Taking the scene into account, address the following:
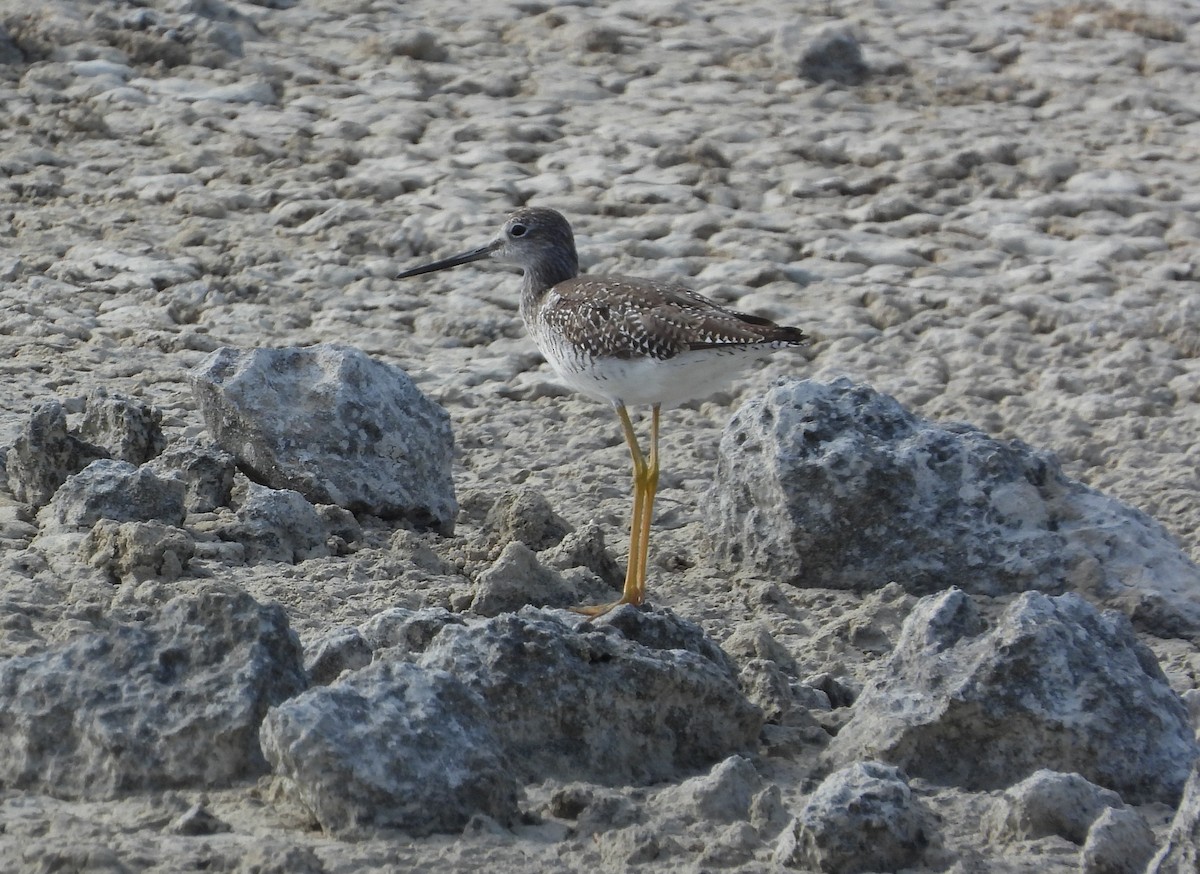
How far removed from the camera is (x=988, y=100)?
35.0 feet

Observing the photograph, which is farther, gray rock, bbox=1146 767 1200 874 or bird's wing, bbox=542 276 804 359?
bird's wing, bbox=542 276 804 359

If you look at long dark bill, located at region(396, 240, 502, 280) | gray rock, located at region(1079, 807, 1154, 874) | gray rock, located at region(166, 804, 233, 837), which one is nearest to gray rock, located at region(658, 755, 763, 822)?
gray rock, located at region(1079, 807, 1154, 874)

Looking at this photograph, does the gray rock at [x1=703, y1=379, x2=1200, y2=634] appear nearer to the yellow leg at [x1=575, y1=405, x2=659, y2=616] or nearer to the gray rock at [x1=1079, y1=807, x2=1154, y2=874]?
the yellow leg at [x1=575, y1=405, x2=659, y2=616]

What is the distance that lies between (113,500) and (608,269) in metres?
3.54

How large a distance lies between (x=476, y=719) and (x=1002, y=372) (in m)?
4.45

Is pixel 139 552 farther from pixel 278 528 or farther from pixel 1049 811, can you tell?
pixel 1049 811

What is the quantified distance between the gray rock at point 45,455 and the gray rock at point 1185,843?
148 inches

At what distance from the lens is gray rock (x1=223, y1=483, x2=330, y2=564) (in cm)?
584

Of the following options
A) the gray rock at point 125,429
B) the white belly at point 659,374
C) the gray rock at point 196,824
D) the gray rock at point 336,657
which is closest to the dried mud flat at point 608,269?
the gray rock at point 196,824

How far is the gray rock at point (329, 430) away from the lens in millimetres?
6320

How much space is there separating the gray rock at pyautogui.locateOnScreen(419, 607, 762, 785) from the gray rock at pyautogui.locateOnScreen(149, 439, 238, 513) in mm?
1704

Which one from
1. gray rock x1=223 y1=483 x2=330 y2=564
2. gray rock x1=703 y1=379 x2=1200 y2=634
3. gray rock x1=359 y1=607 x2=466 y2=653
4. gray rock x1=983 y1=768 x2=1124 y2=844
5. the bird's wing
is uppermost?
the bird's wing

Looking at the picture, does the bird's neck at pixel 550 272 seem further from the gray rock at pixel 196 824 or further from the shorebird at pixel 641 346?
Result: the gray rock at pixel 196 824

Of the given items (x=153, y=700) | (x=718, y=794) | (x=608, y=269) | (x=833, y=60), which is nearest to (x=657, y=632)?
(x=718, y=794)
